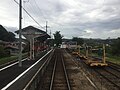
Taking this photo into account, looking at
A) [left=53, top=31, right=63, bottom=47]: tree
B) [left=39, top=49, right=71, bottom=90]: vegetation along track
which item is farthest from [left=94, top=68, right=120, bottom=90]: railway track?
[left=53, top=31, right=63, bottom=47]: tree

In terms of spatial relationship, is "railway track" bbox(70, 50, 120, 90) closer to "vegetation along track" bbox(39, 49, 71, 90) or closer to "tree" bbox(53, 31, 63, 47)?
"vegetation along track" bbox(39, 49, 71, 90)

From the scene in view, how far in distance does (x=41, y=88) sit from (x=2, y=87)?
2799mm

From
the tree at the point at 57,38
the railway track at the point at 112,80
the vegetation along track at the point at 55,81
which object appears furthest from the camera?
the tree at the point at 57,38

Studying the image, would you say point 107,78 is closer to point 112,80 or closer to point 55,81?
point 112,80

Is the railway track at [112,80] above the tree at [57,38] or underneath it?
underneath

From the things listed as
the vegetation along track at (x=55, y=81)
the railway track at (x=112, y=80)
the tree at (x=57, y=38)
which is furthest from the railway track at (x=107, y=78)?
the tree at (x=57, y=38)

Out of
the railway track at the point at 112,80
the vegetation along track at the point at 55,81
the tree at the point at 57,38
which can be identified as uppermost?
the tree at the point at 57,38

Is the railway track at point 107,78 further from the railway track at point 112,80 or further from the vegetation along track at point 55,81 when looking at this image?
the vegetation along track at point 55,81

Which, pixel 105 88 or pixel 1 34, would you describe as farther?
pixel 1 34

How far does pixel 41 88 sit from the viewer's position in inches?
622

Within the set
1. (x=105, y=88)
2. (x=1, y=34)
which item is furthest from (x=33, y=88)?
(x=1, y=34)

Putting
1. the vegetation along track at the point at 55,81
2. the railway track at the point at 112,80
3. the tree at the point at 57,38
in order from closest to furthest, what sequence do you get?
the vegetation along track at the point at 55,81 < the railway track at the point at 112,80 < the tree at the point at 57,38

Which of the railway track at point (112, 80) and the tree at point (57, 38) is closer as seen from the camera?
the railway track at point (112, 80)

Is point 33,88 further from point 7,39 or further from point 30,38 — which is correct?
point 7,39
